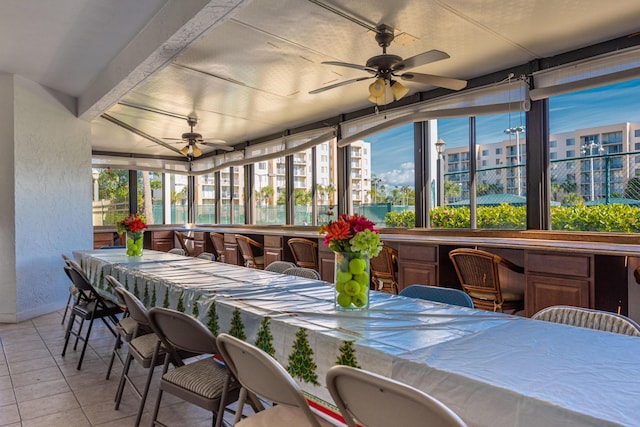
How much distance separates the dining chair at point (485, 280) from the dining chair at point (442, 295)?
4.49 feet

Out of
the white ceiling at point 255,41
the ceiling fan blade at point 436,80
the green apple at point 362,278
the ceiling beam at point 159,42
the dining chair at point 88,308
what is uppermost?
the white ceiling at point 255,41

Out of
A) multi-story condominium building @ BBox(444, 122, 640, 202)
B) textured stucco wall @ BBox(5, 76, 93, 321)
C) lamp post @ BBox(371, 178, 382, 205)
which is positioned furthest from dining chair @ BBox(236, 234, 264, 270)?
multi-story condominium building @ BBox(444, 122, 640, 202)

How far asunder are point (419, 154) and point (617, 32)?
2444 millimetres

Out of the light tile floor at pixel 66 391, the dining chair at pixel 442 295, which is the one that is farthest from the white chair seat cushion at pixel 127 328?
the dining chair at pixel 442 295

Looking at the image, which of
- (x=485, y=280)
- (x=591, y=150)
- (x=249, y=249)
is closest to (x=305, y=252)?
(x=249, y=249)

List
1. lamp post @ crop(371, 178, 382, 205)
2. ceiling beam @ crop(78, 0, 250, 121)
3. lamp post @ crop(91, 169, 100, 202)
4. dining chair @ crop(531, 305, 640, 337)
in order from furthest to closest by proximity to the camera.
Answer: lamp post @ crop(91, 169, 100, 202), lamp post @ crop(371, 178, 382, 205), ceiling beam @ crop(78, 0, 250, 121), dining chair @ crop(531, 305, 640, 337)

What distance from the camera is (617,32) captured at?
3.79 m

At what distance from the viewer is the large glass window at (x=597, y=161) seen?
3982mm

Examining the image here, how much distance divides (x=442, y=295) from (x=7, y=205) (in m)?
5.47

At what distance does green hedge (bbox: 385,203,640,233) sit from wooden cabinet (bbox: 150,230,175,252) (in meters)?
6.94

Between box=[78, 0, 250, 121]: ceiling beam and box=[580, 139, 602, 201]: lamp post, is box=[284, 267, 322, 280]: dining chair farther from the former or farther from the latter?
box=[580, 139, 602, 201]: lamp post

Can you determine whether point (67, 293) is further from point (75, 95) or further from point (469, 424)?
point (469, 424)

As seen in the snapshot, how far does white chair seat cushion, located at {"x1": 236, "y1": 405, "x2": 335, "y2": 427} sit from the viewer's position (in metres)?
1.65

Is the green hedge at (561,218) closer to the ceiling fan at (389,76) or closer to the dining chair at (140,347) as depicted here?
the ceiling fan at (389,76)
